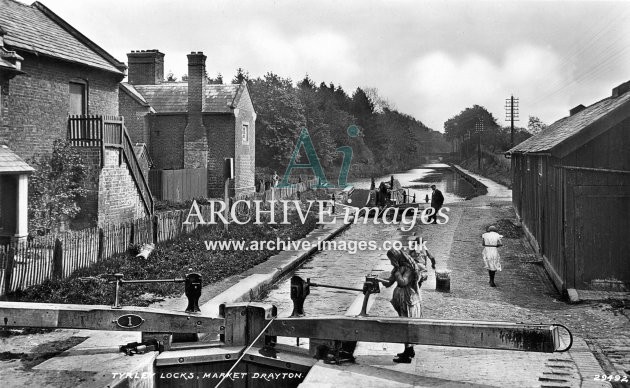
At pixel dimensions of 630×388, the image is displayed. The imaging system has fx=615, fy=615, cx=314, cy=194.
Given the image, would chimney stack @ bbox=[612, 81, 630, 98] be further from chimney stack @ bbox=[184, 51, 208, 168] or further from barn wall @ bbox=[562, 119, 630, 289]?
chimney stack @ bbox=[184, 51, 208, 168]

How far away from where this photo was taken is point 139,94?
34188 millimetres

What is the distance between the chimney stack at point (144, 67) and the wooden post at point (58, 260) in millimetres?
25204

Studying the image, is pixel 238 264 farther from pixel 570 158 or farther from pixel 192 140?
pixel 192 140

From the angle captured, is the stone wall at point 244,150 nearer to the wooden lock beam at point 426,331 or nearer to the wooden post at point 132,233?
the wooden post at point 132,233

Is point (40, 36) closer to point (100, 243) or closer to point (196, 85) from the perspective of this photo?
point (100, 243)

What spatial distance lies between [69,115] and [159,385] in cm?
1418

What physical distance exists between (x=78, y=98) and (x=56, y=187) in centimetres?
414

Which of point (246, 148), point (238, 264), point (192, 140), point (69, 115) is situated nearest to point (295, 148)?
point (246, 148)

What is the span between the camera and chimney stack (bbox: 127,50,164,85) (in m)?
36.3

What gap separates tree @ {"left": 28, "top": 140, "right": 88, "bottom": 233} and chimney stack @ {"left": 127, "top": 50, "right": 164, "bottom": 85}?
60.0 feet

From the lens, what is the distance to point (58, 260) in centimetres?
1241

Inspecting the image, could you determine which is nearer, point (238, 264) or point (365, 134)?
point (238, 264)

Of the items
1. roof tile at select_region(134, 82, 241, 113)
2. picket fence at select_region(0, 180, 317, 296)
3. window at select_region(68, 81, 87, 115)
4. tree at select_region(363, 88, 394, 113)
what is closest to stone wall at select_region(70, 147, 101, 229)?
window at select_region(68, 81, 87, 115)

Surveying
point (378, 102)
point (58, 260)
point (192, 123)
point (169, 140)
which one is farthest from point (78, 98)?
point (378, 102)
